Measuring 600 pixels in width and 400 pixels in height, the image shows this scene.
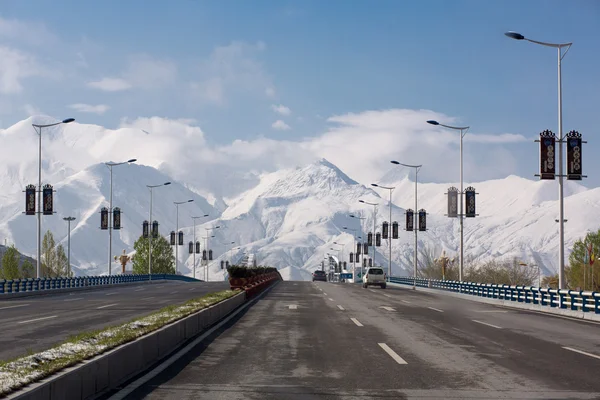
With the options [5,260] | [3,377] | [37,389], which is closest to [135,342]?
[3,377]

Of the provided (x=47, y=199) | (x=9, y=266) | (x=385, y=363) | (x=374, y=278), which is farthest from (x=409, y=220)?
(x=9, y=266)

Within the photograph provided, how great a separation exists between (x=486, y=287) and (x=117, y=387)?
34.4m

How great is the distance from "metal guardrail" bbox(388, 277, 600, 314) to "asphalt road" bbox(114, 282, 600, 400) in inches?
244

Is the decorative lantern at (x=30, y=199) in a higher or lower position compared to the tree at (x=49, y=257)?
higher

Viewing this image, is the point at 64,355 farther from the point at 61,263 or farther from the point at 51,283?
the point at 61,263

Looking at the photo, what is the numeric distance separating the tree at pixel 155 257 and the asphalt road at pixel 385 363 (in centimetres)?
12934

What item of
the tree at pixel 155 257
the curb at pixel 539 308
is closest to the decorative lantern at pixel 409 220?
the curb at pixel 539 308

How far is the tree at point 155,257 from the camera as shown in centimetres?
14775

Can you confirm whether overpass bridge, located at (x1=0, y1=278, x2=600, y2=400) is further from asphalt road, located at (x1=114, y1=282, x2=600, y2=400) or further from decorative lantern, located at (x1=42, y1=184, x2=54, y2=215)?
decorative lantern, located at (x1=42, y1=184, x2=54, y2=215)

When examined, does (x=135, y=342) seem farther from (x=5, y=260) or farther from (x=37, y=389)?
(x=5, y=260)

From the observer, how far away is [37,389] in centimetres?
761

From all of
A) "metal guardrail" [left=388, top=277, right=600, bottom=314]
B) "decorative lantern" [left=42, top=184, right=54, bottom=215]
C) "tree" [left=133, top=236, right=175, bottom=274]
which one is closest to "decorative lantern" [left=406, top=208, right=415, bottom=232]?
"metal guardrail" [left=388, top=277, right=600, bottom=314]

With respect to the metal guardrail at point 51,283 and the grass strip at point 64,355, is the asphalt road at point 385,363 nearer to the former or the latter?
the grass strip at point 64,355

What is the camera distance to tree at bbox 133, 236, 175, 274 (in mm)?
147750
